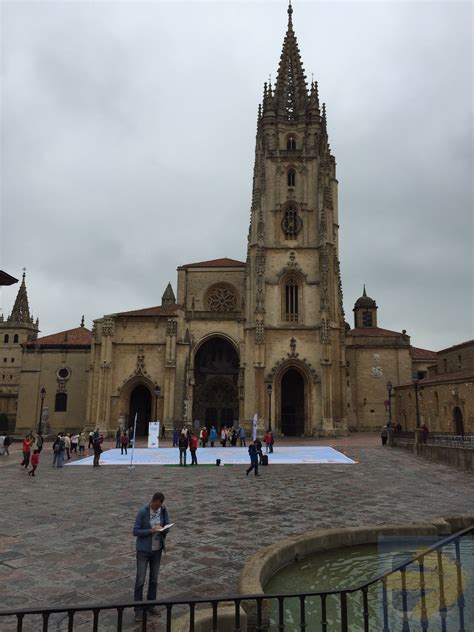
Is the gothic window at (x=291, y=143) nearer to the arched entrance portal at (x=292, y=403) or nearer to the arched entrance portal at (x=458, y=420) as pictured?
the arched entrance portal at (x=292, y=403)

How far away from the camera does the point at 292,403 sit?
40062 mm

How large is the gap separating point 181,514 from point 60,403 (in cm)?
3552

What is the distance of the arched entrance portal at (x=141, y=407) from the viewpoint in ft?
134

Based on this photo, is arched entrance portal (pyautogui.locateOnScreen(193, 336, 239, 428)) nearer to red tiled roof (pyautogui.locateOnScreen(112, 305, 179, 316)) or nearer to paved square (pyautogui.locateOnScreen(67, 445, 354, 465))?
red tiled roof (pyautogui.locateOnScreen(112, 305, 179, 316))

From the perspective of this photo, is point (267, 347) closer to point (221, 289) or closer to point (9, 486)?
point (221, 289)

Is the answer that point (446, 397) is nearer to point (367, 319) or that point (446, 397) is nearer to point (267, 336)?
point (267, 336)

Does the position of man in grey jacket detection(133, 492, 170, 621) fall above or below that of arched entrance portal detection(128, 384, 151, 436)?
below

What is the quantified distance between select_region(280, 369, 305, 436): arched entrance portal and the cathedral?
0.09 metres

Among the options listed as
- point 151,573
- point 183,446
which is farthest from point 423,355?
point 151,573

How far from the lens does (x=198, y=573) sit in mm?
6316

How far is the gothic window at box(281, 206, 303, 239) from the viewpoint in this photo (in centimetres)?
4097

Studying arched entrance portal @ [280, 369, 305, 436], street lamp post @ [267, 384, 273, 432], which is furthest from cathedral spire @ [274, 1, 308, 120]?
street lamp post @ [267, 384, 273, 432]

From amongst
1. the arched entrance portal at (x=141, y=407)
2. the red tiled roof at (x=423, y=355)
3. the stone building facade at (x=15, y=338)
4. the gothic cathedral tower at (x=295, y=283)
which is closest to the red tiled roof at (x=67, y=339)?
the arched entrance portal at (x=141, y=407)

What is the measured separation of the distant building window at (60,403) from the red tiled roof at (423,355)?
3674 centimetres
